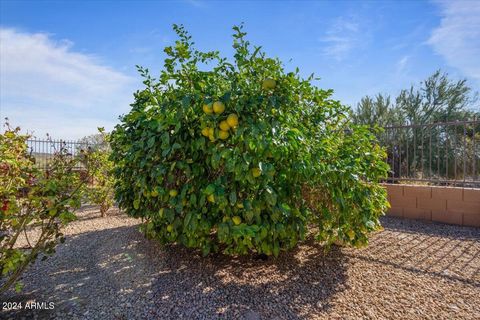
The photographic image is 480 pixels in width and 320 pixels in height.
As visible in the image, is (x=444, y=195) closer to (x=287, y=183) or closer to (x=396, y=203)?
(x=396, y=203)

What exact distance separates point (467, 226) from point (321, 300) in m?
3.72

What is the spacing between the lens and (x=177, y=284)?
2.53 m

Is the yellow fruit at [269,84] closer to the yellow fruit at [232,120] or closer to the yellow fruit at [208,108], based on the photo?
the yellow fruit at [232,120]

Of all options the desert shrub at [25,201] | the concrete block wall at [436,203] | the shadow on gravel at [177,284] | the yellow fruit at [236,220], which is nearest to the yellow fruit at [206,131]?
the yellow fruit at [236,220]

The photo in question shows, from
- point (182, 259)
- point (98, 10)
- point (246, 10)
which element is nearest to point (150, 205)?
point (182, 259)

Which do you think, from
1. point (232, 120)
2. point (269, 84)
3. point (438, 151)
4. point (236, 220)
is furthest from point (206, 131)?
point (438, 151)

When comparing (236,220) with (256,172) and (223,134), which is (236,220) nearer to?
(256,172)

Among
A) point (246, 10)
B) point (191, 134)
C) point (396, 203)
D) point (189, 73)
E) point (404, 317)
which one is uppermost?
point (246, 10)

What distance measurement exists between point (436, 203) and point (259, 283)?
391 cm

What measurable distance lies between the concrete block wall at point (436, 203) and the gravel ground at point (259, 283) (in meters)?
1.01

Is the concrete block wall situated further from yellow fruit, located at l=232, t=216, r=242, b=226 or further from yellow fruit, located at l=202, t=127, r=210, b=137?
yellow fruit, located at l=202, t=127, r=210, b=137

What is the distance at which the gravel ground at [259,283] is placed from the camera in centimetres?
212

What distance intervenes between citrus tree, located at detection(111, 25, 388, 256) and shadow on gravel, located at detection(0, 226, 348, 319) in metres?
0.31

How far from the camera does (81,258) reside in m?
3.29
